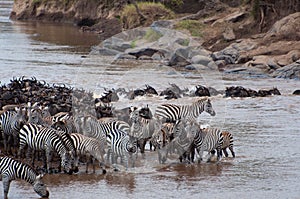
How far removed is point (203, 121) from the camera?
2528 cm

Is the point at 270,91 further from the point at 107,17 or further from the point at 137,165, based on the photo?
the point at 107,17

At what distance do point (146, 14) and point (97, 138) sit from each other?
4187cm

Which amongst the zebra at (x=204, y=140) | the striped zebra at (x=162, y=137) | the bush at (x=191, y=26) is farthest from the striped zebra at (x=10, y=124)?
the bush at (x=191, y=26)

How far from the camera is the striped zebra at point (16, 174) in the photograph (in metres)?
15.7

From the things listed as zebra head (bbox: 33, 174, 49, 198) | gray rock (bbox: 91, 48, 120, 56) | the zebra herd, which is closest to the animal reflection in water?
the zebra herd

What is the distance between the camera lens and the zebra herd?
704 inches

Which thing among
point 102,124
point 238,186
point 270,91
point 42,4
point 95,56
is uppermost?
point 42,4

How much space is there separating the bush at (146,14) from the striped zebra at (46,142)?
1603 inches

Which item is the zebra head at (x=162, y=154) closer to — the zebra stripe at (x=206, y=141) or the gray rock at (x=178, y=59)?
the zebra stripe at (x=206, y=141)

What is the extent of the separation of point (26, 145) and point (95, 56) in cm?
2878

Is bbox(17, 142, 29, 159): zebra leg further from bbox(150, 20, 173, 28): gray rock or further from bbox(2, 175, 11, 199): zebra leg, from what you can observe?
bbox(150, 20, 173, 28): gray rock

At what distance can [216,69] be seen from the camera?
39.7 meters

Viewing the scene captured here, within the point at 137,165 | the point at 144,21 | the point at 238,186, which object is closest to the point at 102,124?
the point at 137,165

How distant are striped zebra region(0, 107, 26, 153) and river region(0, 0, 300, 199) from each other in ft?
7.87
